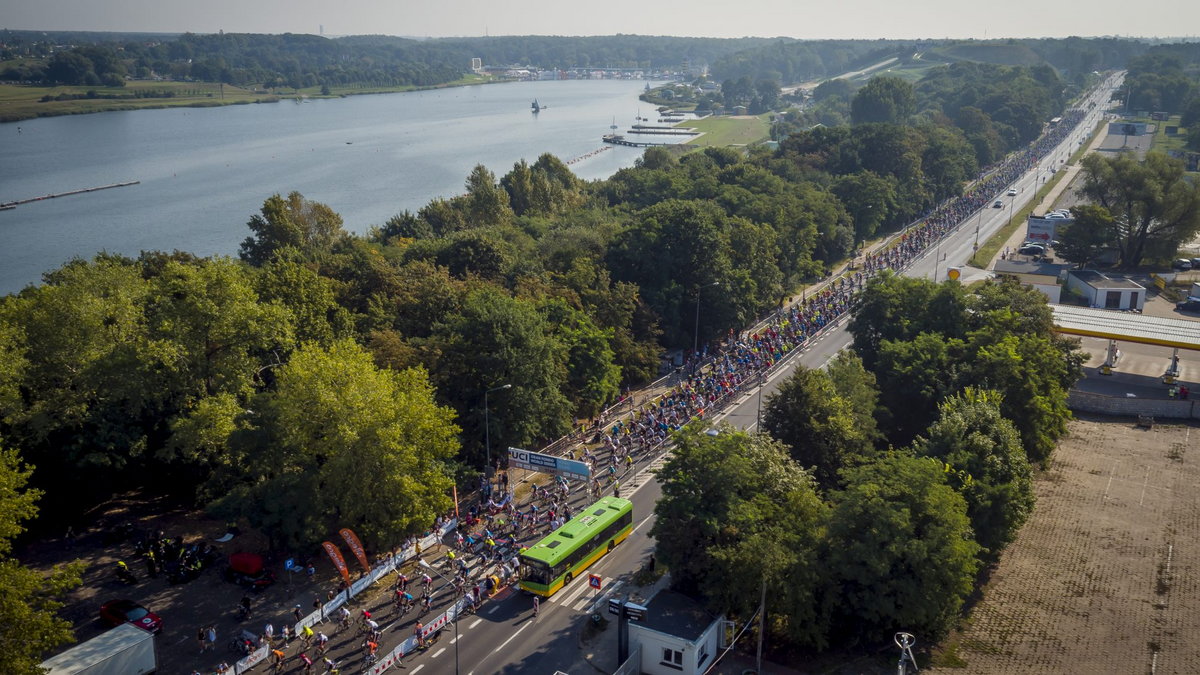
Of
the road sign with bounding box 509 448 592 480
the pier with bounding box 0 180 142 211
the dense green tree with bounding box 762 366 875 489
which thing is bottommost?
the road sign with bounding box 509 448 592 480

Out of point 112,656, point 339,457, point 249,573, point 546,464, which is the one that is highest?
point 339,457

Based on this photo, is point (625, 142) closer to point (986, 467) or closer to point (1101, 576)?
point (986, 467)

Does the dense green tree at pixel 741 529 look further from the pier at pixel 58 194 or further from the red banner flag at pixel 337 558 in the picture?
the pier at pixel 58 194

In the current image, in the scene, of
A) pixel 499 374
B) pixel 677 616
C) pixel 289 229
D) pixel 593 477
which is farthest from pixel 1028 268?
pixel 677 616

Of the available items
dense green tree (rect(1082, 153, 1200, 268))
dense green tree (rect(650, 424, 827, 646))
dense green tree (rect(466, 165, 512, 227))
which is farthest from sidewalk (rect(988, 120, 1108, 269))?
dense green tree (rect(650, 424, 827, 646))

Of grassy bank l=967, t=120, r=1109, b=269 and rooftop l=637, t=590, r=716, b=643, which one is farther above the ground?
rooftop l=637, t=590, r=716, b=643

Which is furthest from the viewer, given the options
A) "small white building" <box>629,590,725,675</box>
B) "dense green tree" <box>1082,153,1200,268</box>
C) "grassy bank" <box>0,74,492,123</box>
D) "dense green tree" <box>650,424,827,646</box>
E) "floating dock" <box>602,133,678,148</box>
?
"floating dock" <box>602,133,678,148</box>

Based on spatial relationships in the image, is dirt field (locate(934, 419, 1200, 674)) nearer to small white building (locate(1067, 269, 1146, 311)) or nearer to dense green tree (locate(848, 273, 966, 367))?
dense green tree (locate(848, 273, 966, 367))

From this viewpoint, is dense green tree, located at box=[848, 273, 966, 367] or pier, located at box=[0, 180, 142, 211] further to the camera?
pier, located at box=[0, 180, 142, 211]
